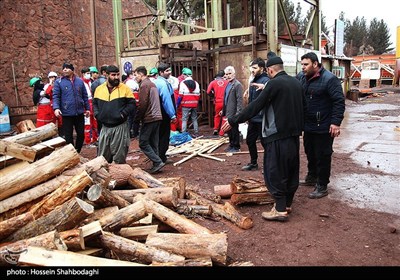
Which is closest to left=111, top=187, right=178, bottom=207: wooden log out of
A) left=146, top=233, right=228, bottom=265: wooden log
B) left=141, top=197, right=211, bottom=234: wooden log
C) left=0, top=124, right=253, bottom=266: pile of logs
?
left=0, top=124, right=253, bottom=266: pile of logs

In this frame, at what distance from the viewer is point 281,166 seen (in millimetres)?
4570

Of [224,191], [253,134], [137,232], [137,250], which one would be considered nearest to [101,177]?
[137,232]

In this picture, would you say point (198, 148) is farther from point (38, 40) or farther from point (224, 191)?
point (38, 40)

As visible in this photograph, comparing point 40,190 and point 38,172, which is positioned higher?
point 38,172

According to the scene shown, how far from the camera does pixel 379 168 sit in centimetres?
694

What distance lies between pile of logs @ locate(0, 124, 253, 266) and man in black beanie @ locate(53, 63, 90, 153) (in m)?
2.09

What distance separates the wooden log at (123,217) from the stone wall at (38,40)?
489 inches

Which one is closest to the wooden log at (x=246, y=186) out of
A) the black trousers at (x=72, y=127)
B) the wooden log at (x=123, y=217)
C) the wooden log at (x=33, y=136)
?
the wooden log at (x=123, y=217)

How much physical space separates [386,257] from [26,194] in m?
3.96

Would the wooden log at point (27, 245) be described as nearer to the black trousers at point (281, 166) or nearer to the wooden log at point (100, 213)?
the wooden log at point (100, 213)

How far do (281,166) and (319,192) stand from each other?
127cm

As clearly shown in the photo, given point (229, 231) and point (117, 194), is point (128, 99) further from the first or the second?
point (229, 231)

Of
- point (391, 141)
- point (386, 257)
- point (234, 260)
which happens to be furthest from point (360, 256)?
point (391, 141)

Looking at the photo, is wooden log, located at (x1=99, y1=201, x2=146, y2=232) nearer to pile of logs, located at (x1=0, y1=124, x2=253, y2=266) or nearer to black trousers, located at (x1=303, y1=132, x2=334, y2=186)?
pile of logs, located at (x1=0, y1=124, x2=253, y2=266)
